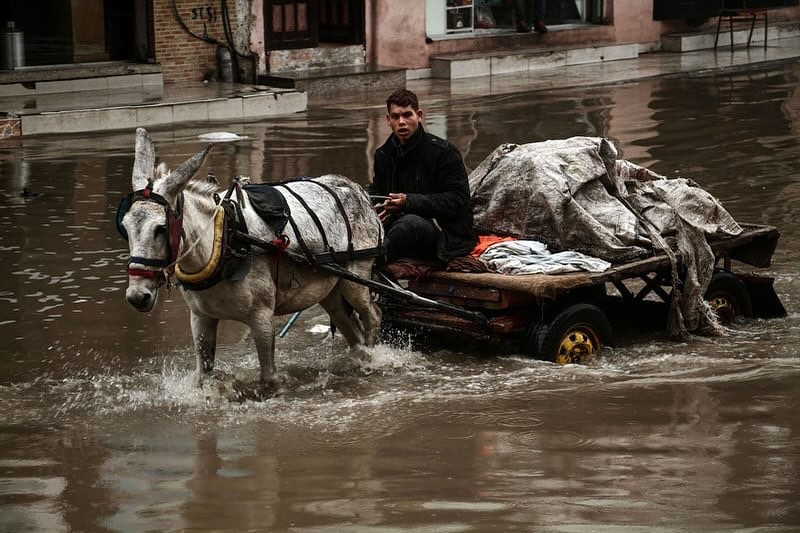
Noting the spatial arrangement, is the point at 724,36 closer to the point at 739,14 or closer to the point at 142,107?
the point at 739,14

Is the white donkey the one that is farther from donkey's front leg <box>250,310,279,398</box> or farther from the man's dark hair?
the man's dark hair

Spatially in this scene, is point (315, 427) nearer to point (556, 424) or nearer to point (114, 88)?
point (556, 424)

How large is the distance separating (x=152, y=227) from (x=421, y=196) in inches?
82.9

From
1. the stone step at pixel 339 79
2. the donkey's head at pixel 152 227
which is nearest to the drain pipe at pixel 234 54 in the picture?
the stone step at pixel 339 79

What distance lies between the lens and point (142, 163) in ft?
22.3

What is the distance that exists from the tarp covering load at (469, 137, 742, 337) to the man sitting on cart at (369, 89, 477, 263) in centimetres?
40

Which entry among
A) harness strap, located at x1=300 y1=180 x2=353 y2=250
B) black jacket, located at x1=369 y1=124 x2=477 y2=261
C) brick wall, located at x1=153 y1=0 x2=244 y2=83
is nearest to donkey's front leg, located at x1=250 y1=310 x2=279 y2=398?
harness strap, located at x1=300 y1=180 x2=353 y2=250

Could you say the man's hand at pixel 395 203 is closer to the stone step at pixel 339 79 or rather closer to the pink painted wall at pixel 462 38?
the stone step at pixel 339 79

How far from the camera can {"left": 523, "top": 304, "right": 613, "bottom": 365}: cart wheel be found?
806cm

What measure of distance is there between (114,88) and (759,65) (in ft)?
39.7

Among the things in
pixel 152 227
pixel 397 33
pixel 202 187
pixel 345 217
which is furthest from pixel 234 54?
pixel 152 227

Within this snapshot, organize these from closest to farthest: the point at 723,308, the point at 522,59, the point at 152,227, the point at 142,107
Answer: the point at 152,227
the point at 723,308
the point at 142,107
the point at 522,59

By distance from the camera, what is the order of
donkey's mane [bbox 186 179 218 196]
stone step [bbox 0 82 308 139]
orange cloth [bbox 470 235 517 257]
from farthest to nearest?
stone step [bbox 0 82 308 139] → orange cloth [bbox 470 235 517 257] → donkey's mane [bbox 186 179 218 196]

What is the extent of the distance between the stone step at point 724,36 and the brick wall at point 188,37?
32.8 ft
